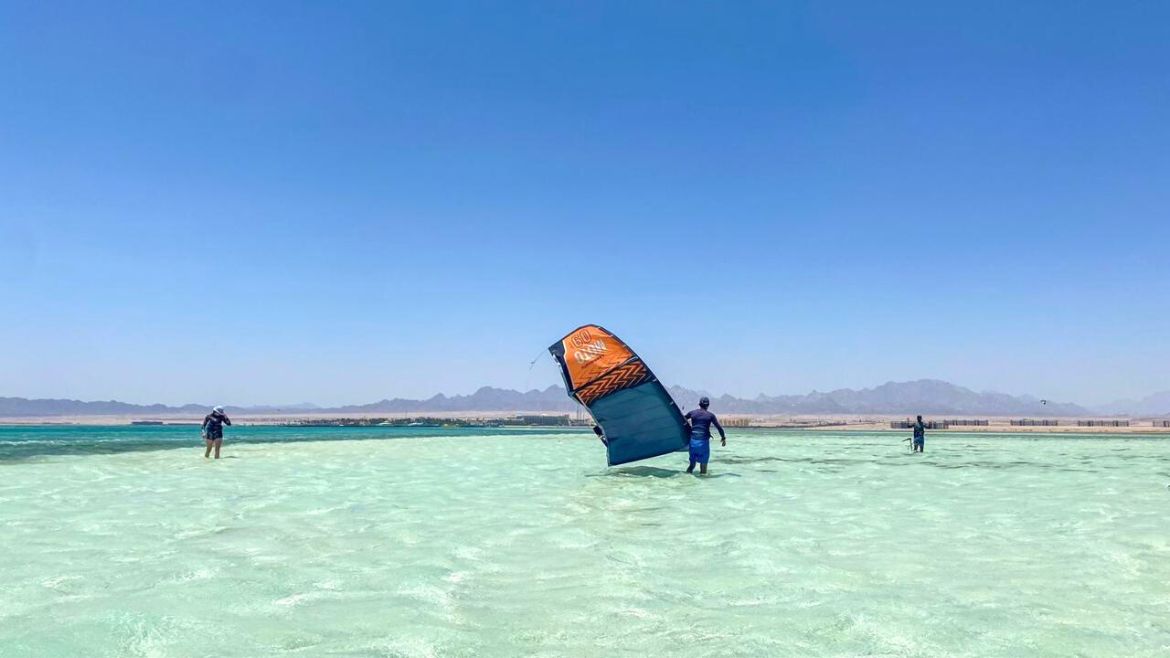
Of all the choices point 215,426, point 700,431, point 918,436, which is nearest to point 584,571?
point 700,431

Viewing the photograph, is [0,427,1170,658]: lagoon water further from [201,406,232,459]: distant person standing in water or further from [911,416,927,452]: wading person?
[911,416,927,452]: wading person

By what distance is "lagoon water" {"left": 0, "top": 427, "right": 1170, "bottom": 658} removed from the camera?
20.0 feet

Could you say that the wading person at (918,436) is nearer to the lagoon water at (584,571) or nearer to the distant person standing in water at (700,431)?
the lagoon water at (584,571)

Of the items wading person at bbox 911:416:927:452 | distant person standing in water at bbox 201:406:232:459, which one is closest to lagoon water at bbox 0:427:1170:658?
distant person standing in water at bbox 201:406:232:459

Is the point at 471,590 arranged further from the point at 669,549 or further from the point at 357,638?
the point at 669,549

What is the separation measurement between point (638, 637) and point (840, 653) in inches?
58.3

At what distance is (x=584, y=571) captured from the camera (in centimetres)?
862

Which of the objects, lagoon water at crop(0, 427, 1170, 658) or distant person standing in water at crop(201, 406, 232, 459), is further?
distant person standing in water at crop(201, 406, 232, 459)

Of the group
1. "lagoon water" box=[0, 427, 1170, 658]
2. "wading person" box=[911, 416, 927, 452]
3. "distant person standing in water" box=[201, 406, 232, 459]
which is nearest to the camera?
"lagoon water" box=[0, 427, 1170, 658]

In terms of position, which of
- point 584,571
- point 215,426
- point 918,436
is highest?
point 215,426

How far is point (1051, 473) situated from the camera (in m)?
22.8

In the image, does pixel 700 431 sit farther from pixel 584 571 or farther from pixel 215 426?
pixel 215 426

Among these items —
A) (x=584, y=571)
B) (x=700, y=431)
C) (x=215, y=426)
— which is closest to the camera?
(x=584, y=571)

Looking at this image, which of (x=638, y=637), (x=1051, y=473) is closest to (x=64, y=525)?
(x=638, y=637)
